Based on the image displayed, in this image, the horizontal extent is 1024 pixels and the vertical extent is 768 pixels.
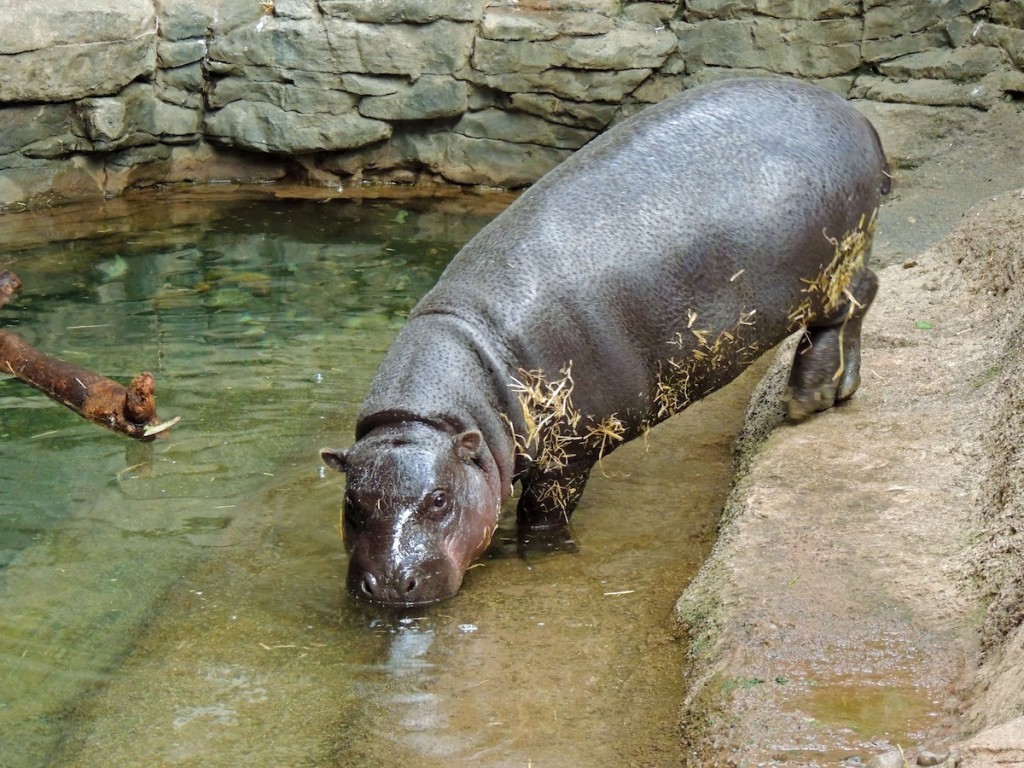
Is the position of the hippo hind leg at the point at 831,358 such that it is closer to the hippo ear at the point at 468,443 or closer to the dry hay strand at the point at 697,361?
the dry hay strand at the point at 697,361

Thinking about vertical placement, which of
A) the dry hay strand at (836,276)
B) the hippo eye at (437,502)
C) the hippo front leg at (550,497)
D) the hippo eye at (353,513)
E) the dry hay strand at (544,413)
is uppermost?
the dry hay strand at (836,276)

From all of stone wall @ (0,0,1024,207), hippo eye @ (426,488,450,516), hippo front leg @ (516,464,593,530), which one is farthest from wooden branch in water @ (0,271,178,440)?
stone wall @ (0,0,1024,207)

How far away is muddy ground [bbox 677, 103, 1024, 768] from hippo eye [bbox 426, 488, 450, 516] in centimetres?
93

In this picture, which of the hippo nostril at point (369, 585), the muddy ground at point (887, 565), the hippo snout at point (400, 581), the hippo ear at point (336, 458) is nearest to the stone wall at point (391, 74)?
the muddy ground at point (887, 565)

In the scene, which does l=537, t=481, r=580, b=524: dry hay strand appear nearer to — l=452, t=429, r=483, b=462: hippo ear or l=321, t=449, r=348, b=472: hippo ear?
l=452, t=429, r=483, b=462: hippo ear

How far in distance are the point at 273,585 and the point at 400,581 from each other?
697mm

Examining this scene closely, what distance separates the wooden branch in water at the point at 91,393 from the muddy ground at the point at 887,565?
2.88 meters

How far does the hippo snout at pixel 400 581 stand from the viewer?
15.4 ft

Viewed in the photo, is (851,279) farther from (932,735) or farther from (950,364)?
(932,735)

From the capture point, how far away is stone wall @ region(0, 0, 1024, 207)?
10.7m

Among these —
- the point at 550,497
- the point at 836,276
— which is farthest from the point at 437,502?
the point at 836,276

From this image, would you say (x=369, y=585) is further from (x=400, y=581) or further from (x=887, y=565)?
(x=887, y=565)

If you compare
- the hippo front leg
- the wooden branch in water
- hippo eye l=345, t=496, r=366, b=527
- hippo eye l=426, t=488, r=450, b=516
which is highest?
hippo eye l=426, t=488, r=450, b=516

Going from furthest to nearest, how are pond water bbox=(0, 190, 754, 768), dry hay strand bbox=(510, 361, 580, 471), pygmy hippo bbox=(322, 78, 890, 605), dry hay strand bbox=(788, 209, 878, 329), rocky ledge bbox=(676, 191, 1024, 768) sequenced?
dry hay strand bbox=(788, 209, 878, 329) → dry hay strand bbox=(510, 361, 580, 471) → pygmy hippo bbox=(322, 78, 890, 605) → pond water bbox=(0, 190, 754, 768) → rocky ledge bbox=(676, 191, 1024, 768)
